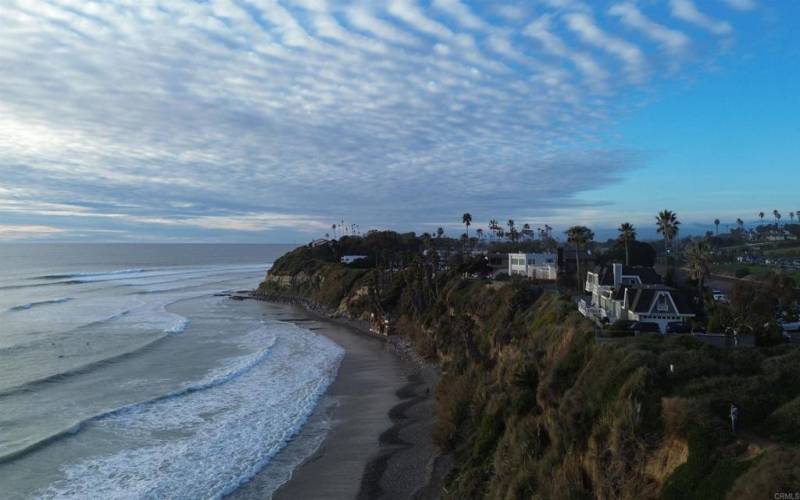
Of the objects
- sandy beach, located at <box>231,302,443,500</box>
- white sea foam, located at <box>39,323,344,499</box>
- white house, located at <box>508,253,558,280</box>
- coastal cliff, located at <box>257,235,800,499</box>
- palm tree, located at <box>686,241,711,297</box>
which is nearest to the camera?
coastal cliff, located at <box>257,235,800,499</box>

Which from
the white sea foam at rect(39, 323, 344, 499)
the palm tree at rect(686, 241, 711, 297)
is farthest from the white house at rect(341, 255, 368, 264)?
the palm tree at rect(686, 241, 711, 297)

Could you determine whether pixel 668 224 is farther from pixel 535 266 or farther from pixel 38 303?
pixel 38 303

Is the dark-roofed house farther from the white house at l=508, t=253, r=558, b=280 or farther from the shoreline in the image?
the white house at l=508, t=253, r=558, b=280

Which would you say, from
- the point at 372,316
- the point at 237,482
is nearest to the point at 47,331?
the point at 372,316

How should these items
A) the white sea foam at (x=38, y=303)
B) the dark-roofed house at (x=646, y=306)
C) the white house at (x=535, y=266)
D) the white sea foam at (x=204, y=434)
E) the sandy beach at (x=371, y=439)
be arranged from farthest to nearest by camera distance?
1. the white sea foam at (x=38, y=303)
2. the white house at (x=535, y=266)
3. the dark-roofed house at (x=646, y=306)
4. the white sea foam at (x=204, y=434)
5. the sandy beach at (x=371, y=439)

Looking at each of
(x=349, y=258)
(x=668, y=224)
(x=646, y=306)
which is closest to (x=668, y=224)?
(x=668, y=224)

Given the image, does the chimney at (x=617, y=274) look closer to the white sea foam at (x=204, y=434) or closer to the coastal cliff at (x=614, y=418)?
the coastal cliff at (x=614, y=418)

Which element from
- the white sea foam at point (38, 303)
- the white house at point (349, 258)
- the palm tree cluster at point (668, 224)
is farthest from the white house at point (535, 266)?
the white sea foam at point (38, 303)
